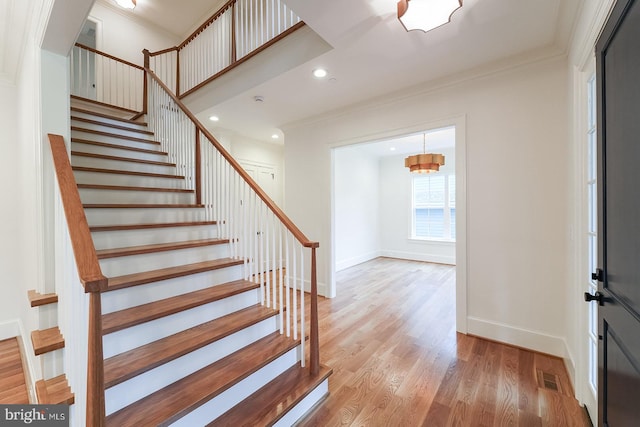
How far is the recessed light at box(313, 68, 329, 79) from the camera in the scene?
8.84ft

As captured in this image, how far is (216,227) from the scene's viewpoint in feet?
9.42

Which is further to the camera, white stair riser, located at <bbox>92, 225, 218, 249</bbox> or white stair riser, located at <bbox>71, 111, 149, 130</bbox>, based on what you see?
white stair riser, located at <bbox>71, 111, 149, 130</bbox>

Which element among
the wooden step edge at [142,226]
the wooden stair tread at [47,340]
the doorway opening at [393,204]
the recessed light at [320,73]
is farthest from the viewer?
the doorway opening at [393,204]

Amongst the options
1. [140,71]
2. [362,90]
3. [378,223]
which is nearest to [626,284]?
[362,90]


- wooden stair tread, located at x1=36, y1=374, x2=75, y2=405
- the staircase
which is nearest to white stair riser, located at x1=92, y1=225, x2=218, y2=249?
the staircase

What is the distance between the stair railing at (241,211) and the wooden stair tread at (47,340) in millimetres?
1249

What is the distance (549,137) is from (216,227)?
10.8ft

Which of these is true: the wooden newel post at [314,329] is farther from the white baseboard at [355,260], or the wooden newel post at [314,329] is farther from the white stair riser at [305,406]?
the white baseboard at [355,260]

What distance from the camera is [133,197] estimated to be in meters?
2.86

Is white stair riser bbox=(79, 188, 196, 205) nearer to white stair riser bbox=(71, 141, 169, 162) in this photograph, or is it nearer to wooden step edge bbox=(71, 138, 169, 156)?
white stair riser bbox=(71, 141, 169, 162)

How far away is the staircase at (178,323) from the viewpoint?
150cm

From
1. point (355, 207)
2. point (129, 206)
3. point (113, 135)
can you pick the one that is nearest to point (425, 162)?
point (355, 207)

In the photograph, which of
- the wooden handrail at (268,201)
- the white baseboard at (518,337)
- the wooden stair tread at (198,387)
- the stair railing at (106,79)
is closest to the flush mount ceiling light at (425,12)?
the wooden handrail at (268,201)

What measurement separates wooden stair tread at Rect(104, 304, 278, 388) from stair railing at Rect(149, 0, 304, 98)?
2.70 m
